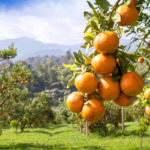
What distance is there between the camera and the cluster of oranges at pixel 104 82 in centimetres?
93

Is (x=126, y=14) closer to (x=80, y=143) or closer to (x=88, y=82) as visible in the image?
(x=88, y=82)

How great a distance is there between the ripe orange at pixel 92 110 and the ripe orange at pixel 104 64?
178 millimetres

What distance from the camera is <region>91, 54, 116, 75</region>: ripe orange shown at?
94 centimetres

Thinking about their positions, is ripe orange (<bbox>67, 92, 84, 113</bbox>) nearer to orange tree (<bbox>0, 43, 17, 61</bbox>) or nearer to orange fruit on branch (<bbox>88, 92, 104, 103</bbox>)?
orange fruit on branch (<bbox>88, 92, 104, 103</bbox>)

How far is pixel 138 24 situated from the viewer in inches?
77.0

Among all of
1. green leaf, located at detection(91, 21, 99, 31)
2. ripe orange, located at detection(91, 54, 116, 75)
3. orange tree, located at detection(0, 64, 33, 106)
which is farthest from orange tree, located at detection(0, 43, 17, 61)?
ripe orange, located at detection(91, 54, 116, 75)

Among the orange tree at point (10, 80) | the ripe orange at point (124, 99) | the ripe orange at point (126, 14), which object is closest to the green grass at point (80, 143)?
the orange tree at point (10, 80)

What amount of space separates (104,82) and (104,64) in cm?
10

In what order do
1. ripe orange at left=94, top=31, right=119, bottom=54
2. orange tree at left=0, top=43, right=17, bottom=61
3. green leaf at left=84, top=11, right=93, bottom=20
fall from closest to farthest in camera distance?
ripe orange at left=94, top=31, right=119, bottom=54, green leaf at left=84, top=11, right=93, bottom=20, orange tree at left=0, top=43, right=17, bottom=61

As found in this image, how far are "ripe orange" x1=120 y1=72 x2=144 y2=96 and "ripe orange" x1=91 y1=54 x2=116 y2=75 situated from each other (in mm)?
85

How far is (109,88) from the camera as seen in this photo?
0.94 m

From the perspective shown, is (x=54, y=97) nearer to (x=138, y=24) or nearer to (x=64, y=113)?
(x=64, y=113)

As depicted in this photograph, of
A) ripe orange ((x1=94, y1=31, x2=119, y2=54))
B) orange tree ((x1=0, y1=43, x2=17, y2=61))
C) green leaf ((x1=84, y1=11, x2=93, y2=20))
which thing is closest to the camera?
ripe orange ((x1=94, y1=31, x2=119, y2=54))

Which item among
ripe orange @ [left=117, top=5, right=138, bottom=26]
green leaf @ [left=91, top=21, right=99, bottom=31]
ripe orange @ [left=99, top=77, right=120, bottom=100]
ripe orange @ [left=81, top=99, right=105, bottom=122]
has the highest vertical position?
ripe orange @ [left=117, top=5, right=138, bottom=26]
